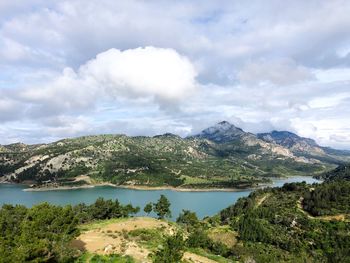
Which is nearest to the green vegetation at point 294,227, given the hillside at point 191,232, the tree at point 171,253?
the hillside at point 191,232

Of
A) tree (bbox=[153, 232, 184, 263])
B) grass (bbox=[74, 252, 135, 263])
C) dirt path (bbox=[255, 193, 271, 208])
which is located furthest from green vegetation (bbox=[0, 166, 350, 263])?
dirt path (bbox=[255, 193, 271, 208])

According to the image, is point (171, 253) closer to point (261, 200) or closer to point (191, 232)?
point (191, 232)

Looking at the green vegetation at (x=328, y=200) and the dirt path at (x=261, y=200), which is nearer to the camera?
the green vegetation at (x=328, y=200)

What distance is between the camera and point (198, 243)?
250 feet

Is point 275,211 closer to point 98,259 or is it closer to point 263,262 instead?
point 263,262

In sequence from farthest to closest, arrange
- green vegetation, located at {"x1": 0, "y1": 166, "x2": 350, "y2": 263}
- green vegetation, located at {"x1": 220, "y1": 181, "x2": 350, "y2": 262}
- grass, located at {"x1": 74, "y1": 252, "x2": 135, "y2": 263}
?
green vegetation, located at {"x1": 220, "y1": 181, "x2": 350, "y2": 262}
grass, located at {"x1": 74, "y1": 252, "x2": 135, "y2": 263}
green vegetation, located at {"x1": 0, "y1": 166, "x2": 350, "y2": 263}

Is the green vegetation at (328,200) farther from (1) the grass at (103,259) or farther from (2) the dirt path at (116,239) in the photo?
(1) the grass at (103,259)

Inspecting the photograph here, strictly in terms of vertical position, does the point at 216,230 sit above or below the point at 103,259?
below

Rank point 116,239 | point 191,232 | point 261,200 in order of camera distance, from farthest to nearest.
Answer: point 261,200, point 191,232, point 116,239

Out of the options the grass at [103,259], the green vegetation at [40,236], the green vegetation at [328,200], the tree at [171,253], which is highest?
the green vegetation at [40,236]

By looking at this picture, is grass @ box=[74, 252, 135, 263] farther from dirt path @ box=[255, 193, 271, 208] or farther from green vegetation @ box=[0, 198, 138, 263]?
dirt path @ box=[255, 193, 271, 208]

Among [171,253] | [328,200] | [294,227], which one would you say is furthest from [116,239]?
[328,200]

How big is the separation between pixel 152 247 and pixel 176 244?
507 inches

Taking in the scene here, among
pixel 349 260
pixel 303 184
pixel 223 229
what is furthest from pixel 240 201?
pixel 349 260
